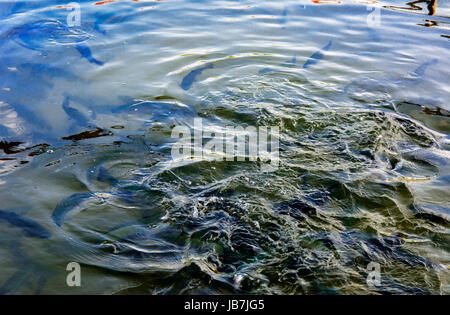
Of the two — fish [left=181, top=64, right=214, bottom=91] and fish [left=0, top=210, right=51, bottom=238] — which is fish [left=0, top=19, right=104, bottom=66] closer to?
fish [left=181, top=64, right=214, bottom=91]

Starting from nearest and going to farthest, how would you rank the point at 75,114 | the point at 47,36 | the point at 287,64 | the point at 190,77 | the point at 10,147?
1. the point at 10,147
2. the point at 75,114
3. the point at 190,77
4. the point at 287,64
5. the point at 47,36

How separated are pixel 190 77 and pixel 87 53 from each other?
1.83 meters

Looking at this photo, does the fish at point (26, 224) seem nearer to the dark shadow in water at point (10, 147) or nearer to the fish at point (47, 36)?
the dark shadow in water at point (10, 147)

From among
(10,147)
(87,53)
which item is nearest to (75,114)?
(10,147)

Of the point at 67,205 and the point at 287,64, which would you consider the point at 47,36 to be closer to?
the point at 287,64

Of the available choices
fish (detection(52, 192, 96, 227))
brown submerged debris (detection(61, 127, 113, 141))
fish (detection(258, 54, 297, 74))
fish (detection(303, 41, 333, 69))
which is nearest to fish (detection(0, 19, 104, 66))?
brown submerged debris (detection(61, 127, 113, 141))

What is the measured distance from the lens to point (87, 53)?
588 cm

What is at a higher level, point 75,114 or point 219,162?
point 75,114

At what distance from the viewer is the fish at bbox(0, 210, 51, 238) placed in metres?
2.84

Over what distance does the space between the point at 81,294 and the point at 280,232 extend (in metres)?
1.46

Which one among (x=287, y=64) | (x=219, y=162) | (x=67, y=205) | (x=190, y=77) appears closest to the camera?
(x=67, y=205)

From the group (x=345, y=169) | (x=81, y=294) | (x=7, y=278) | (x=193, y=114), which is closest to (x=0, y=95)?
(x=193, y=114)

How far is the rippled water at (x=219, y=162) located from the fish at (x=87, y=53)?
3cm

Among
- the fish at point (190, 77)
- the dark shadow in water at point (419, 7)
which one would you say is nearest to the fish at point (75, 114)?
the fish at point (190, 77)
